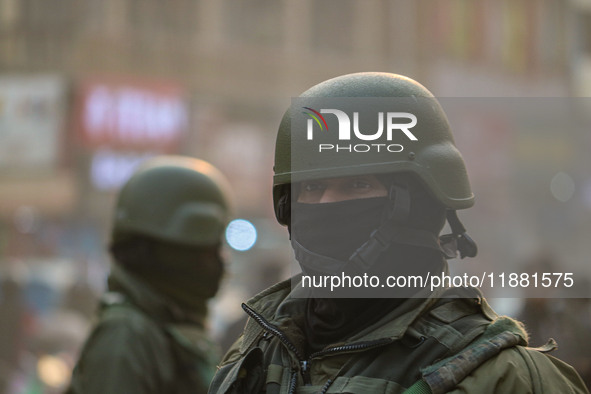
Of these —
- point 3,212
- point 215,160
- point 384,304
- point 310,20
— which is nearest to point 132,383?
point 384,304

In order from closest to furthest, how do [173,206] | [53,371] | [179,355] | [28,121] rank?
[179,355] → [173,206] → [53,371] → [28,121]

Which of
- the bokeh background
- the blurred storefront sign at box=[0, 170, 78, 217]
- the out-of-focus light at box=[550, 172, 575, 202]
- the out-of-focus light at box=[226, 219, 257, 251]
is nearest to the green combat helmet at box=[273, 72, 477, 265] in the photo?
the out-of-focus light at box=[226, 219, 257, 251]

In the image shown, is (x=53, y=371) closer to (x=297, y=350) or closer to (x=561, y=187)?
(x=297, y=350)

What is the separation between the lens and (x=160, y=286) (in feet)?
11.7

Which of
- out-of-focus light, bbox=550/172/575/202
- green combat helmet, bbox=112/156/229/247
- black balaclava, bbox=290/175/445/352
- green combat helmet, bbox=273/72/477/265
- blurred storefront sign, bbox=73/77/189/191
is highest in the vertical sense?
green combat helmet, bbox=273/72/477/265

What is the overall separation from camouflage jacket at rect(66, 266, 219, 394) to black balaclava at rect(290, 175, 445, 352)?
1.23 metres

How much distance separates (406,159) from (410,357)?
0.46 meters

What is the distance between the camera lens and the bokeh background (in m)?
14.6

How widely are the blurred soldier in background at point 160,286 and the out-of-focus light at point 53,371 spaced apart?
107 inches

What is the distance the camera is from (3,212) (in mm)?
16234

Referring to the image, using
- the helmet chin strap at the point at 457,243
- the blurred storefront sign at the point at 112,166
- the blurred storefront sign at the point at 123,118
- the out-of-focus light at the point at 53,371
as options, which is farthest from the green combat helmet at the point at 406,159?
the blurred storefront sign at the point at 123,118

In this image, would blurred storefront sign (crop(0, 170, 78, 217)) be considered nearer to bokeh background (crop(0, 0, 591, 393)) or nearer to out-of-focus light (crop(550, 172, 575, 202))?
bokeh background (crop(0, 0, 591, 393))

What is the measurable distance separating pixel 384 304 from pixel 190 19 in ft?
63.6

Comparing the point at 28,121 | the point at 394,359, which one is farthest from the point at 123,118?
the point at 394,359
